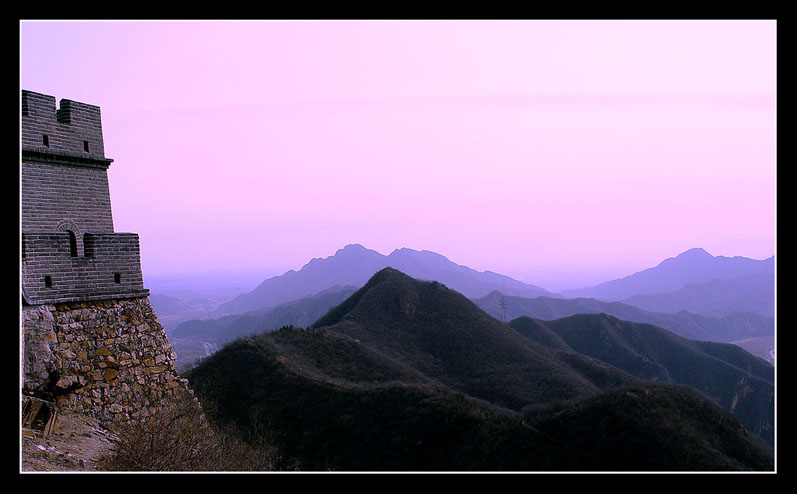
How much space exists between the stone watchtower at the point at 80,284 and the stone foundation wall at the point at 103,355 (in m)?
0.02

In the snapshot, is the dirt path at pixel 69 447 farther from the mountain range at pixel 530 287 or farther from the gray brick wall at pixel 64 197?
the mountain range at pixel 530 287

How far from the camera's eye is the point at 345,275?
359 ft

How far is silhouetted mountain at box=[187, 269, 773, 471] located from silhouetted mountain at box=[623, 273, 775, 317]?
9441 centimetres

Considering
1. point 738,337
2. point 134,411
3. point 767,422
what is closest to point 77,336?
point 134,411

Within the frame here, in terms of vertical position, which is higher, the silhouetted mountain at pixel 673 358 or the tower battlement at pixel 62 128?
the tower battlement at pixel 62 128

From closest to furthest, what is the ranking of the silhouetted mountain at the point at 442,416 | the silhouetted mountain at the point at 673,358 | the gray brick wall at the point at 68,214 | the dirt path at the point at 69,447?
the dirt path at the point at 69,447, the gray brick wall at the point at 68,214, the silhouetted mountain at the point at 442,416, the silhouetted mountain at the point at 673,358

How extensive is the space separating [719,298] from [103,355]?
131215 millimetres

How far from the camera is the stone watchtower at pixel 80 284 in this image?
29.2 feet

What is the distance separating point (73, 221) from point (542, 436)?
11.4m

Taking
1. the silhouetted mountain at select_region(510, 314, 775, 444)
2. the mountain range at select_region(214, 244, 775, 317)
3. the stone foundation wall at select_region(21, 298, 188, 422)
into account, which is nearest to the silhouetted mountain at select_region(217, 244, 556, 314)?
the mountain range at select_region(214, 244, 775, 317)

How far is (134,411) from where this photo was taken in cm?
972

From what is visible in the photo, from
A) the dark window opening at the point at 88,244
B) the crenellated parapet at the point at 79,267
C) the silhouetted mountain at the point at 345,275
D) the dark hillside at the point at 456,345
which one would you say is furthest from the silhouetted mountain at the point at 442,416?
the silhouetted mountain at the point at 345,275

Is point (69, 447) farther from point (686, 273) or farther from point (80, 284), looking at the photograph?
point (686, 273)

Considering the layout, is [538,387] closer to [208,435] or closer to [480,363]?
[480,363]
